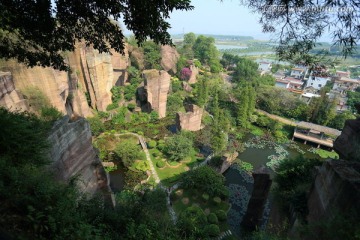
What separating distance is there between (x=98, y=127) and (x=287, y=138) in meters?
25.3

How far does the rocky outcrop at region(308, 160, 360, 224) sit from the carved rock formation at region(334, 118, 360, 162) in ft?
5.76

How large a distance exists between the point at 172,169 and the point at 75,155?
1271cm

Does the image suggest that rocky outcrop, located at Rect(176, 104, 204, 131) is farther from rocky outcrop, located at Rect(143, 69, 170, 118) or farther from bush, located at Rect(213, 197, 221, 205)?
bush, located at Rect(213, 197, 221, 205)

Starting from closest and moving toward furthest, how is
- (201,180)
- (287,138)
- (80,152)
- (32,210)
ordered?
(32,210) < (80,152) < (201,180) < (287,138)

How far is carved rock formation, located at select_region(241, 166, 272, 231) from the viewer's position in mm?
13477

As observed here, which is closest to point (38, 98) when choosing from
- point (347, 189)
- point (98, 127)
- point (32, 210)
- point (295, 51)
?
point (98, 127)

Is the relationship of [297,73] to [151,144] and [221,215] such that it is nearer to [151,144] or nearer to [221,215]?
[151,144]

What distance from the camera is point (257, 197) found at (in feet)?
46.6

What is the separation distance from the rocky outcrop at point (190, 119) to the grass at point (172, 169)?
4.67m

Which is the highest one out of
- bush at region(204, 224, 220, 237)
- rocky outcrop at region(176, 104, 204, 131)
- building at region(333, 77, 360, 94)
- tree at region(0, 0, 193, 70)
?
tree at region(0, 0, 193, 70)

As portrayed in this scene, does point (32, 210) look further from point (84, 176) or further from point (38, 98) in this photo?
point (38, 98)

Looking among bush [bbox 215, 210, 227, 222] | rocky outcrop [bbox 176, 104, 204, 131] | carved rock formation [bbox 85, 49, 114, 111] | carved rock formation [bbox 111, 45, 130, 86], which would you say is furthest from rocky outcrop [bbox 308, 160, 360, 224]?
carved rock formation [bbox 111, 45, 130, 86]

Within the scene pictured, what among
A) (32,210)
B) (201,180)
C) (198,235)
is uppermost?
(32,210)

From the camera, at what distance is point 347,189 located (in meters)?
6.72
